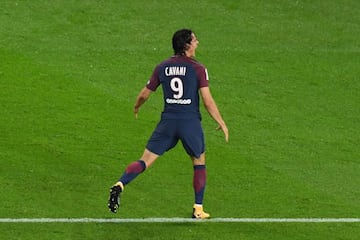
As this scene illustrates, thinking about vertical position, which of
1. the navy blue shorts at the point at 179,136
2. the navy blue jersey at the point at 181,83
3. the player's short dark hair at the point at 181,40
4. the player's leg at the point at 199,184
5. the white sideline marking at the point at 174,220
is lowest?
the white sideline marking at the point at 174,220

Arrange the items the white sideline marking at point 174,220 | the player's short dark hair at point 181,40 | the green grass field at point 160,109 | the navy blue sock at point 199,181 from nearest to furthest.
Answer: the player's short dark hair at point 181,40, the white sideline marking at point 174,220, the navy blue sock at point 199,181, the green grass field at point 160,109

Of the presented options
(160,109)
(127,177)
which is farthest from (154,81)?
(160,109)

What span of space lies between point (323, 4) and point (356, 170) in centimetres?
929

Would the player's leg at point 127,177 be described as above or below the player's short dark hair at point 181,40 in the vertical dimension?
below

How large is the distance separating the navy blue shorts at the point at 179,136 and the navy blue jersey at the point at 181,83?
2.9 inches

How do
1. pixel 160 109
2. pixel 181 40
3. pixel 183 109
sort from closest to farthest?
pixel 181 40 → pixel 183 109 → pixel 160 109

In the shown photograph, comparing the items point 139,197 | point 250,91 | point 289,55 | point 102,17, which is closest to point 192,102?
point 139,197

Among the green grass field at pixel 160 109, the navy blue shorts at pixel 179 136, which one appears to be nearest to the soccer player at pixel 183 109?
the navy blue shorts at pixel 179 136

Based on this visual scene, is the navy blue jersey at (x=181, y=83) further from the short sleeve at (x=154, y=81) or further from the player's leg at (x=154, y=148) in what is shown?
the player's leg at (x=154, y=148)

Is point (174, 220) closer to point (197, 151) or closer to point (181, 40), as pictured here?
point (197, 151)

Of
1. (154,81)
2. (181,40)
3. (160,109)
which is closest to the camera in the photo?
(181,40)

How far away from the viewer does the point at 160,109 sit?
2098 cm

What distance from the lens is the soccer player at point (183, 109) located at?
15258mm

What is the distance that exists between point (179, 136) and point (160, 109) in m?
5.52
